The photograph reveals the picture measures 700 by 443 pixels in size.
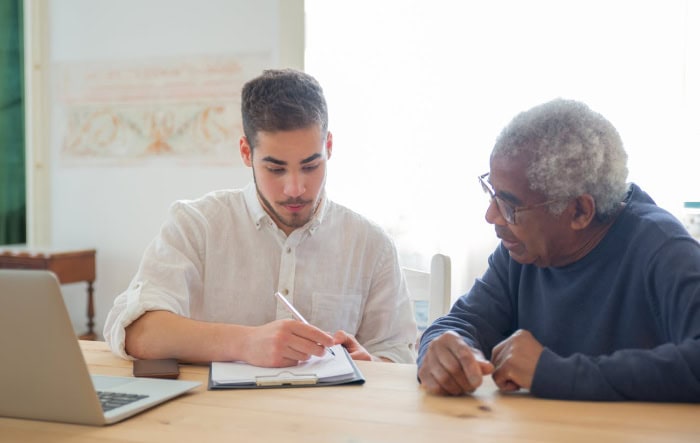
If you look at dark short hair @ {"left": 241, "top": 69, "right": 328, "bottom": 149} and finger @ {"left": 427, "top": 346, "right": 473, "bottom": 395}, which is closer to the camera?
finger @ {"left": 427, "top": 346, "right": 473, "bottom": 395}

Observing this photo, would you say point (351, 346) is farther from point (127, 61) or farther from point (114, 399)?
point (127, 61)

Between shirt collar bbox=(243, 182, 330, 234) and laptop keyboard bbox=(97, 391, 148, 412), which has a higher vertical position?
shirt collar bbox=(243, 182, 330, 234)

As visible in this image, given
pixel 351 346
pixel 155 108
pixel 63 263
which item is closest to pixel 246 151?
pixel 351 346

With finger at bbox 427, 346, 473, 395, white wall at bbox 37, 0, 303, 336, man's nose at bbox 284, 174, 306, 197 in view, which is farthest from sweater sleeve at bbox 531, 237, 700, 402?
white wall at bbox 37, 0, 303, 336

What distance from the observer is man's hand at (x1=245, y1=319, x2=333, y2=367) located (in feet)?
4.21

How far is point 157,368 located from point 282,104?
63cm

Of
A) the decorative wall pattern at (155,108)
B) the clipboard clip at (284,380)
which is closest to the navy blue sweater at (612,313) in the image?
the clipboard clip at (284,380)

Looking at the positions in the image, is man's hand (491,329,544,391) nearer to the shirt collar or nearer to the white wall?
the shirt collar

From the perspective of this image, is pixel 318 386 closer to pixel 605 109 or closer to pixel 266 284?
pixel 266 284

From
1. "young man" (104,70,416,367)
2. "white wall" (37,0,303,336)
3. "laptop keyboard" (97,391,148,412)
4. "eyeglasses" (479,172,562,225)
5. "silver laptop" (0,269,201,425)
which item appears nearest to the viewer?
"silver laptop" (0,269,201,425)

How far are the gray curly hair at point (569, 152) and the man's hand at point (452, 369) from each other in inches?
13.7

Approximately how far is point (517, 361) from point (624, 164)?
18.2 inches

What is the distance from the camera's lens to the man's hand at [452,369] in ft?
3.75

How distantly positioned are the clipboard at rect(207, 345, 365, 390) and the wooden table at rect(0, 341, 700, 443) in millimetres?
24
